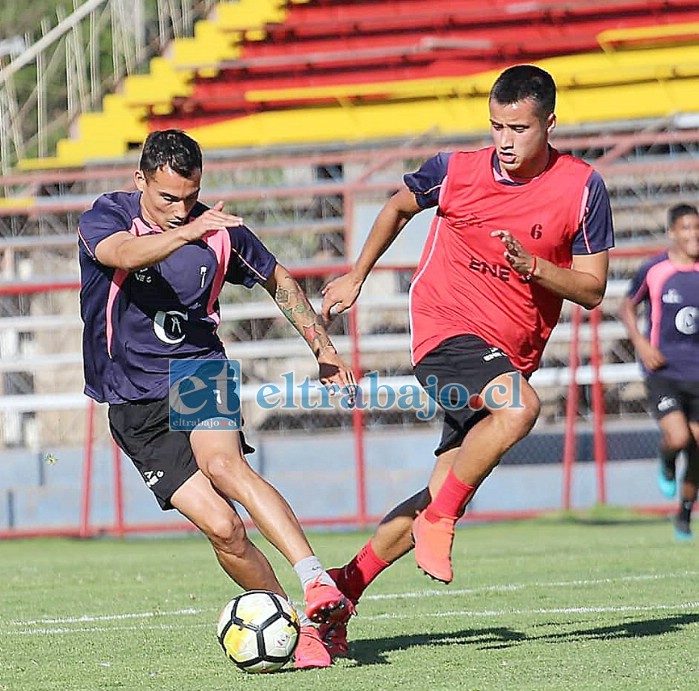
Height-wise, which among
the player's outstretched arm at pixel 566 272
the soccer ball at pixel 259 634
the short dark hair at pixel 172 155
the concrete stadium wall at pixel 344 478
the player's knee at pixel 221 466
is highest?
the short dark hair at pixel 172 155

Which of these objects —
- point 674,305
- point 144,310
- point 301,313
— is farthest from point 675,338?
point 144,310

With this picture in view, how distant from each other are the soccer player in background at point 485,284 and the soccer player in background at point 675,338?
16.5 feet

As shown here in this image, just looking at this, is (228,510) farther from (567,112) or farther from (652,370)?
(567,112)

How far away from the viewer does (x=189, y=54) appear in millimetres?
21453

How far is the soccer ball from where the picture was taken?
17.0 feet

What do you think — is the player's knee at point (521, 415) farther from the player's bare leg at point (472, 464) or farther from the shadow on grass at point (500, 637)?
the shadow on grass at point (500, 637)

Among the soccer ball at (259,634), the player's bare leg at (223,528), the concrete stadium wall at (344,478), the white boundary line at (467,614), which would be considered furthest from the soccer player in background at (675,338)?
the soccer ball at (259,634)

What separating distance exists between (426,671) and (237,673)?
0.68 meters

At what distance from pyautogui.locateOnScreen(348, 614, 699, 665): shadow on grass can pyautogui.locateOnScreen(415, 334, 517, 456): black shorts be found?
77cm

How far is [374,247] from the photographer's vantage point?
6129 mm

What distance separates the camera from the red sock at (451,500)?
5727mm

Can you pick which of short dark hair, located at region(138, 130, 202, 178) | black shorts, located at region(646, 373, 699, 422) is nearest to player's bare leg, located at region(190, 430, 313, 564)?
short dark hair, located at region(138, 130, 202, 178)

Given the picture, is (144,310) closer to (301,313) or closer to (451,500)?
(301,313)

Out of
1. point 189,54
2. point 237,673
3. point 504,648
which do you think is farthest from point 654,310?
point 189,54
